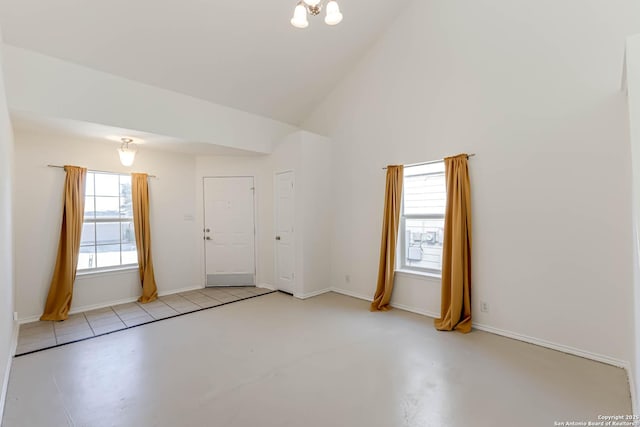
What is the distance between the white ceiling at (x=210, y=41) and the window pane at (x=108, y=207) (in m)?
1.95

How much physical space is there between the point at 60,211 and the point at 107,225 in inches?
24.3

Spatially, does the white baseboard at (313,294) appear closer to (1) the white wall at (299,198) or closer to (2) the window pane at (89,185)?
(1) the white wall at (299,198)

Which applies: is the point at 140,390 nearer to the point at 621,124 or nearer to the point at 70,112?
the point at 70,112

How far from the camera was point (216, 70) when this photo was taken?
3.90m

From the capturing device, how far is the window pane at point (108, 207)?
436cm

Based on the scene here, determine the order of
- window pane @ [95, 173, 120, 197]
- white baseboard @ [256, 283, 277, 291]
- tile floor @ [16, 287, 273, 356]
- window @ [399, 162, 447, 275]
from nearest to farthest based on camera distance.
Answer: tile floor @ [16, 287, 273, 356], window @ [399, 162, 447, 275], window pane @ [95, 173, 120, 197], white baseboard @ [256, 283, 277, 291]

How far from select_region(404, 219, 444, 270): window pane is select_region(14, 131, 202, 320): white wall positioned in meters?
3.76

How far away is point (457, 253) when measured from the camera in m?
3.37

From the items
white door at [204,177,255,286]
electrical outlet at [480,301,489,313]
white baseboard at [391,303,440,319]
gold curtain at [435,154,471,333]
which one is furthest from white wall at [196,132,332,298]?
electrical outlet at [480,301,489,313]

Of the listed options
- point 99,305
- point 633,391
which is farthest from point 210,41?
point 633,391

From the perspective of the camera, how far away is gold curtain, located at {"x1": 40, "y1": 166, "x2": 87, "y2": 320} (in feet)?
12.4

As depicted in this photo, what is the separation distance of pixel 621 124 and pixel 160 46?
185 inches

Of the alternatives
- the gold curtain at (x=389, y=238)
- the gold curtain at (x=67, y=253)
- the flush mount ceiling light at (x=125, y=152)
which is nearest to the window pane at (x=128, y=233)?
the gold curtain at (x=67, y=253)

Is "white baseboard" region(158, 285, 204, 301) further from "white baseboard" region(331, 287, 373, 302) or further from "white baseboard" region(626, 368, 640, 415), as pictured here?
"white baseboard" region(626, 368, 640, 415)
